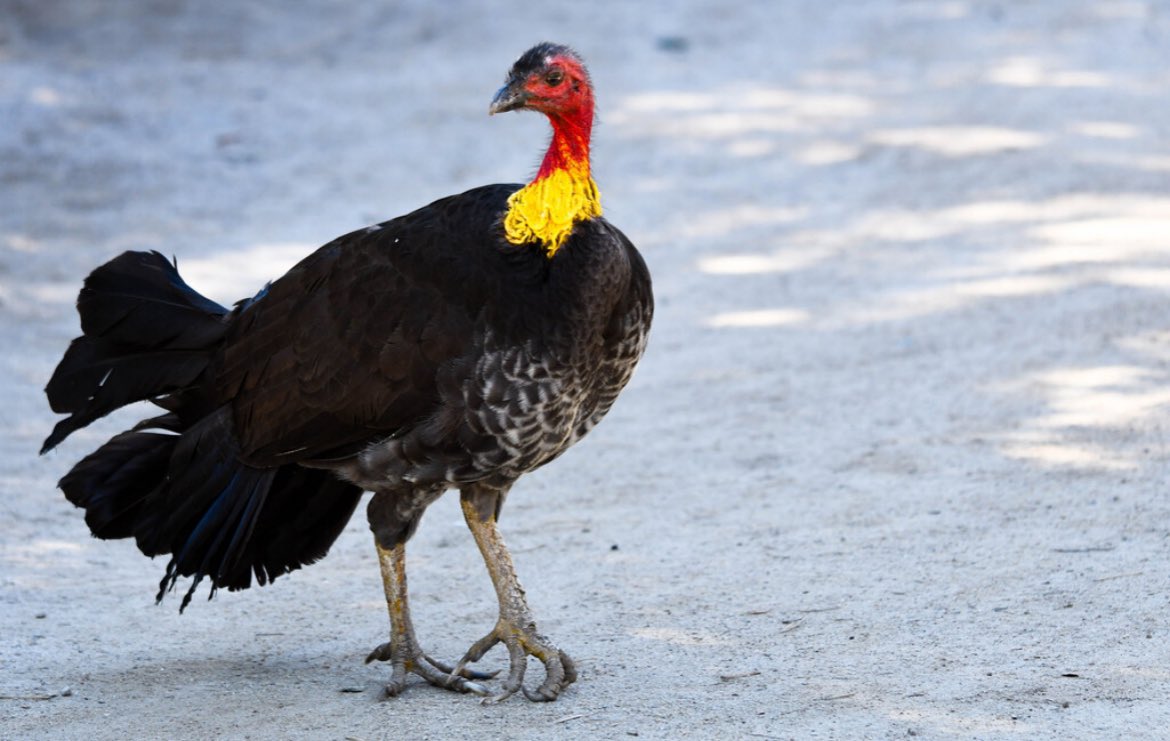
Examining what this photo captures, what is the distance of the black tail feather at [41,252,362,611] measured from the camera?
189 inches

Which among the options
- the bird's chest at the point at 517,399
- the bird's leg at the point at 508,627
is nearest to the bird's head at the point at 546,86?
the bird's chest at the point at 517,399

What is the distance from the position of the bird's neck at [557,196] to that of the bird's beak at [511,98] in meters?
0.10

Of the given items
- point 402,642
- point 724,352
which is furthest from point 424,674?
Answer: point 724,352

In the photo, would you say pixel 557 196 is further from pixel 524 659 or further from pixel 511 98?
pixel 524 659

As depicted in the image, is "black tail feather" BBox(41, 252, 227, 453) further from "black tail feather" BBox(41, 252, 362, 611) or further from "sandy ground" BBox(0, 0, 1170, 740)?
"sandy ground" BBox(0, 0, 1170, 740)

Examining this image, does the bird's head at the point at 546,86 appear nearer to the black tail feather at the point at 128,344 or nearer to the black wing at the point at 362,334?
the black wing at the point at 362,334

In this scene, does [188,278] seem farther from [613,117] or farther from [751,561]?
[751,561]

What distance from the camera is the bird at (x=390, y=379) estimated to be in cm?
437

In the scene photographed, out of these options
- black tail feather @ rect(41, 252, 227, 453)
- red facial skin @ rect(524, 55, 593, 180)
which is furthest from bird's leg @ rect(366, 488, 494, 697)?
red facial skin @ rect(524, 55, 593, 180)

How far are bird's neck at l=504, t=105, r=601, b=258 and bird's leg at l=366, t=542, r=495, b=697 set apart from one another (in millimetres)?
1054

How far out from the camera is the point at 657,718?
4.30 metres

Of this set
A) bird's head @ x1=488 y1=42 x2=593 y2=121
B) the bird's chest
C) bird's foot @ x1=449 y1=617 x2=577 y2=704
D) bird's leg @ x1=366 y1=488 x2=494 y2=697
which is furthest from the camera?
bird's leg @ x1=366 y1=488 x2=494 y2=697

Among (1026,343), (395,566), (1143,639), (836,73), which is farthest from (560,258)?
(836,73)

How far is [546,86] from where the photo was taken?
4422 mm
